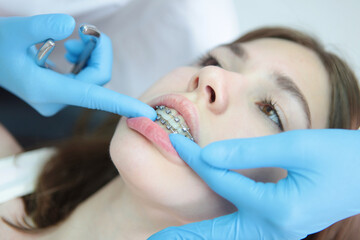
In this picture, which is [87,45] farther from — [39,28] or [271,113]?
[271,113]

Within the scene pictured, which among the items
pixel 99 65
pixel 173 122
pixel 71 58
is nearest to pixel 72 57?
pixel 71 58

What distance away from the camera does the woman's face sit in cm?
86

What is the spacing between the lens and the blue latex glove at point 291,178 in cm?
77

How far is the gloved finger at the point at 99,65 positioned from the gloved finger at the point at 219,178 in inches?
21.4

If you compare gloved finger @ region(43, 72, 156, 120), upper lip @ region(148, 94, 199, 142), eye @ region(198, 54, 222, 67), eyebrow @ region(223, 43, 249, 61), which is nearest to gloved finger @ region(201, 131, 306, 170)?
upper lip @ region(148, 94, 199, 142)

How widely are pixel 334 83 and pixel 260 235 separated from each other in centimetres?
61

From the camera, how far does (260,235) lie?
2.72 feet

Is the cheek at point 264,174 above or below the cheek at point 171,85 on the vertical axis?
below

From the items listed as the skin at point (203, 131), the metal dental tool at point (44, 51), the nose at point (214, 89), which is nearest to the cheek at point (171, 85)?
the skin at point (203, 131)

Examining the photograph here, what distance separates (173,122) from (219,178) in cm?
21

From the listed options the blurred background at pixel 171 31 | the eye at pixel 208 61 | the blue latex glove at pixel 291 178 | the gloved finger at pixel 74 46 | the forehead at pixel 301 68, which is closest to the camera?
the blue latex glove at pixel 291 178

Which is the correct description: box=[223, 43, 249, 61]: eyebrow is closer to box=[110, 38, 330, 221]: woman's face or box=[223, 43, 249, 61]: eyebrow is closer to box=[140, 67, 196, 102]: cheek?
box=[110, 38, 330, 221]: woman's face

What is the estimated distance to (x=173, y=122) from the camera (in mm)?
923

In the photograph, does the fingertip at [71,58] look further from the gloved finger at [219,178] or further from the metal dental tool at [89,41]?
the gloved finger at [219,178]
